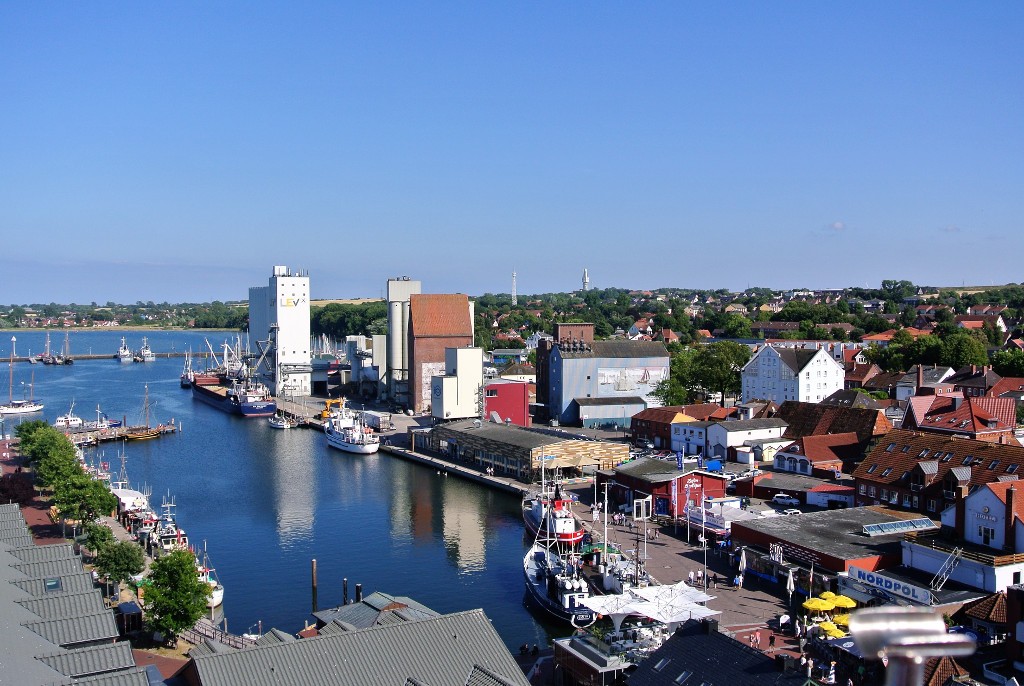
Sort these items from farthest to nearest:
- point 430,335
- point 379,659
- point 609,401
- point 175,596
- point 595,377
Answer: point 430,335, point 595,377, point 609,401, point 175,596, point 379,659

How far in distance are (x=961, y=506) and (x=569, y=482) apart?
36.4ft

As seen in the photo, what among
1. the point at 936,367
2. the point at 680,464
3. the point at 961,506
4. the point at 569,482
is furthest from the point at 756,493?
the point at 936,367

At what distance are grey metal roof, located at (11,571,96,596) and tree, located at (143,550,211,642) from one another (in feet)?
2.66

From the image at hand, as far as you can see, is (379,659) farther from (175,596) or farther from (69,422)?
(69,422)

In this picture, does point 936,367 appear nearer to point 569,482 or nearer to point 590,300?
point 569,482

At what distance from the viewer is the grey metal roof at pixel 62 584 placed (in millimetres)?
11633

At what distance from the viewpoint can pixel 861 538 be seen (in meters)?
15.1

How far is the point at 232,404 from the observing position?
143 ft

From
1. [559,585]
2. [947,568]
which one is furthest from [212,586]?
[947,568]

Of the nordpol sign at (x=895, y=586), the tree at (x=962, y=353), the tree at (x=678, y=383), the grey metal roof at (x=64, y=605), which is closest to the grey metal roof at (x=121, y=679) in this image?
the grey metal roof at (x=64, y=605)

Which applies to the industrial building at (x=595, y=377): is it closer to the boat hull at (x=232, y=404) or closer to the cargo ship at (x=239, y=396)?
the boat hull at (x=232, y=404)

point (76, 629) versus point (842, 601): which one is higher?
point (76, 629)

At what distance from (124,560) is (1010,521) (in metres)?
13.5

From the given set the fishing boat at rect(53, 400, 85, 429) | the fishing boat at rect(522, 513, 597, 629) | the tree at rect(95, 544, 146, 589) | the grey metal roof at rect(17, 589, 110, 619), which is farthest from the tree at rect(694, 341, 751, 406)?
the grey metal roof at rect(17, 589, 110, 619)
